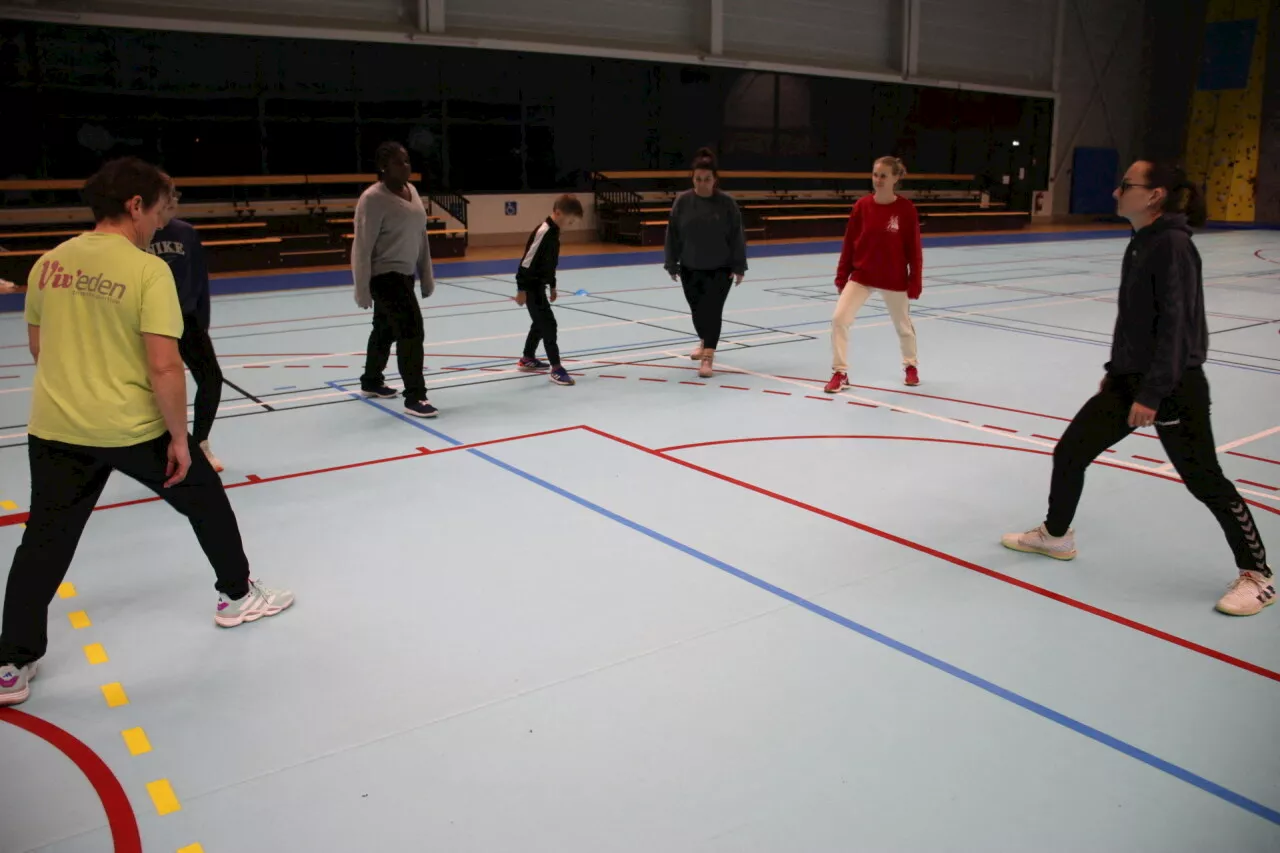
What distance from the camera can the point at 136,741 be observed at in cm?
307

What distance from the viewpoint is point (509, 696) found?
3318 mm

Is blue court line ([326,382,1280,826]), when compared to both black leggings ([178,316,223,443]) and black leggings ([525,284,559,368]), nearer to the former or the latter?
black leggings ([178,316,223,443])

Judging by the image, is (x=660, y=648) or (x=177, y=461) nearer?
(x=177, y=461)

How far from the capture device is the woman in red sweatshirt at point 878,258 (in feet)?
24.1

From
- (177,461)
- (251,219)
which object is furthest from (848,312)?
(251,219)

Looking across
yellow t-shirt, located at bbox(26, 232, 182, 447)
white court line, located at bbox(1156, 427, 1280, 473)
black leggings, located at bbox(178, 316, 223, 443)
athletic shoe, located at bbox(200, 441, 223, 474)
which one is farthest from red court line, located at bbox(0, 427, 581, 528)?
white court line, located at bbox(1156, 427, 1280, 473)

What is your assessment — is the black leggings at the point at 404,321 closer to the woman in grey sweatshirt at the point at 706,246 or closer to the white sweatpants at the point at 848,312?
the woman in grey sweatshirt at the point at 706,246

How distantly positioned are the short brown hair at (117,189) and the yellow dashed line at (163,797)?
66.9 inches

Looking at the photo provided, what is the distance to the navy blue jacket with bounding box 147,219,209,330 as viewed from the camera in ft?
16.7

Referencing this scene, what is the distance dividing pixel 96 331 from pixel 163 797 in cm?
142

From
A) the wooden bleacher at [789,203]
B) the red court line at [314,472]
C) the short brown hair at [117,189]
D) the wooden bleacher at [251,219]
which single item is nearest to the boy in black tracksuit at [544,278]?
the red court line at [314,472]

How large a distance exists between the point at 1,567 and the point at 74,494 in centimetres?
145

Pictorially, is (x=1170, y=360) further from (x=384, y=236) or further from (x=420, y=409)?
(x=384, y=236)

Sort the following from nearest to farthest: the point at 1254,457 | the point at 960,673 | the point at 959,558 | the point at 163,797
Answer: the point at 163,797 < the point at 960,673 < the point at 959,558 < the point at 1254,457
